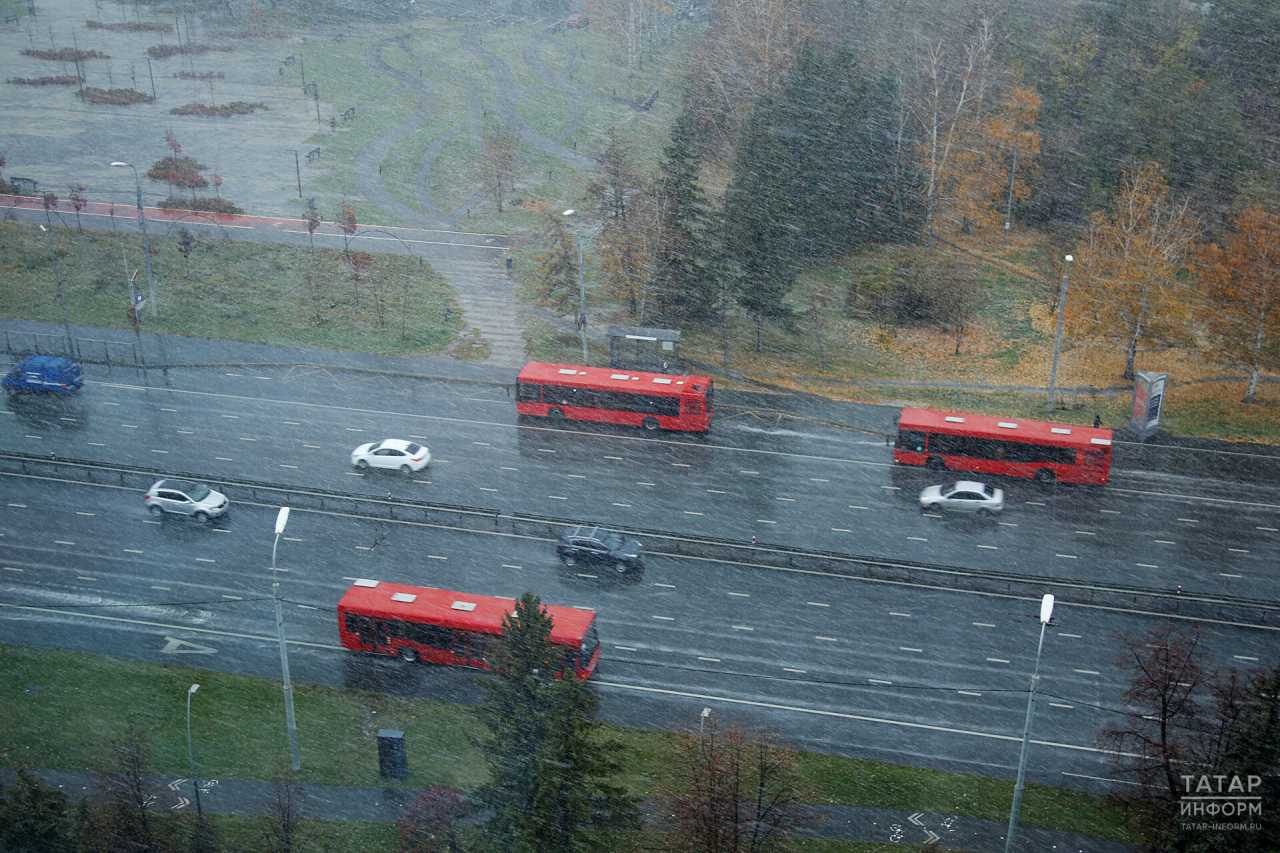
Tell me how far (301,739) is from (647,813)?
9545mm

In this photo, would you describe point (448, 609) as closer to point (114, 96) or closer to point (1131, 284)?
point (1131, 284)

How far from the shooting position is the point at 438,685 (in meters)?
30.4

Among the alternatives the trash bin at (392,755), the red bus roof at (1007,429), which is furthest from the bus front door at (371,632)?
the red bus roof at (1007,429)

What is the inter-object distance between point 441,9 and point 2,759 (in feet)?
332

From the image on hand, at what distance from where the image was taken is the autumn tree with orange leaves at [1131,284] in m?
49.5

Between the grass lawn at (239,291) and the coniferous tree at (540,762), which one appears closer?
the coniferous tree at (540,762)

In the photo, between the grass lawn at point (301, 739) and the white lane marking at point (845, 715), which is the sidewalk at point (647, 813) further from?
the white lane marking at point (845, 715)

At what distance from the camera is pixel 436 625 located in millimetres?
30438

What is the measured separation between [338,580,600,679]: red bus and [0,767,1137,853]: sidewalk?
15.2 feet

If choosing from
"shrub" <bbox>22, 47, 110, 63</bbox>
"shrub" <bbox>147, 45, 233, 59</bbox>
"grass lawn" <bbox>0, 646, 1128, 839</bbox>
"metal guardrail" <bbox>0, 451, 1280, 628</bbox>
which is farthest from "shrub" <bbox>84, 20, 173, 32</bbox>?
"grass lawn" <bbox>0, 646, 1128, 839</bbox>

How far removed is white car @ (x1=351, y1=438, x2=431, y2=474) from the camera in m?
40.4

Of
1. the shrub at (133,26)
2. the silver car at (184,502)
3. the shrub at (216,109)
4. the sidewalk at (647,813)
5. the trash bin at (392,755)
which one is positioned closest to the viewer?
the sidewalk at (647,813)

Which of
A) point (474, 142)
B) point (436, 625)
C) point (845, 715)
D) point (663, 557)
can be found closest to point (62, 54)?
point (474, 142)

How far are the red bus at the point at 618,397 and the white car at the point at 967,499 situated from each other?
972 cm
